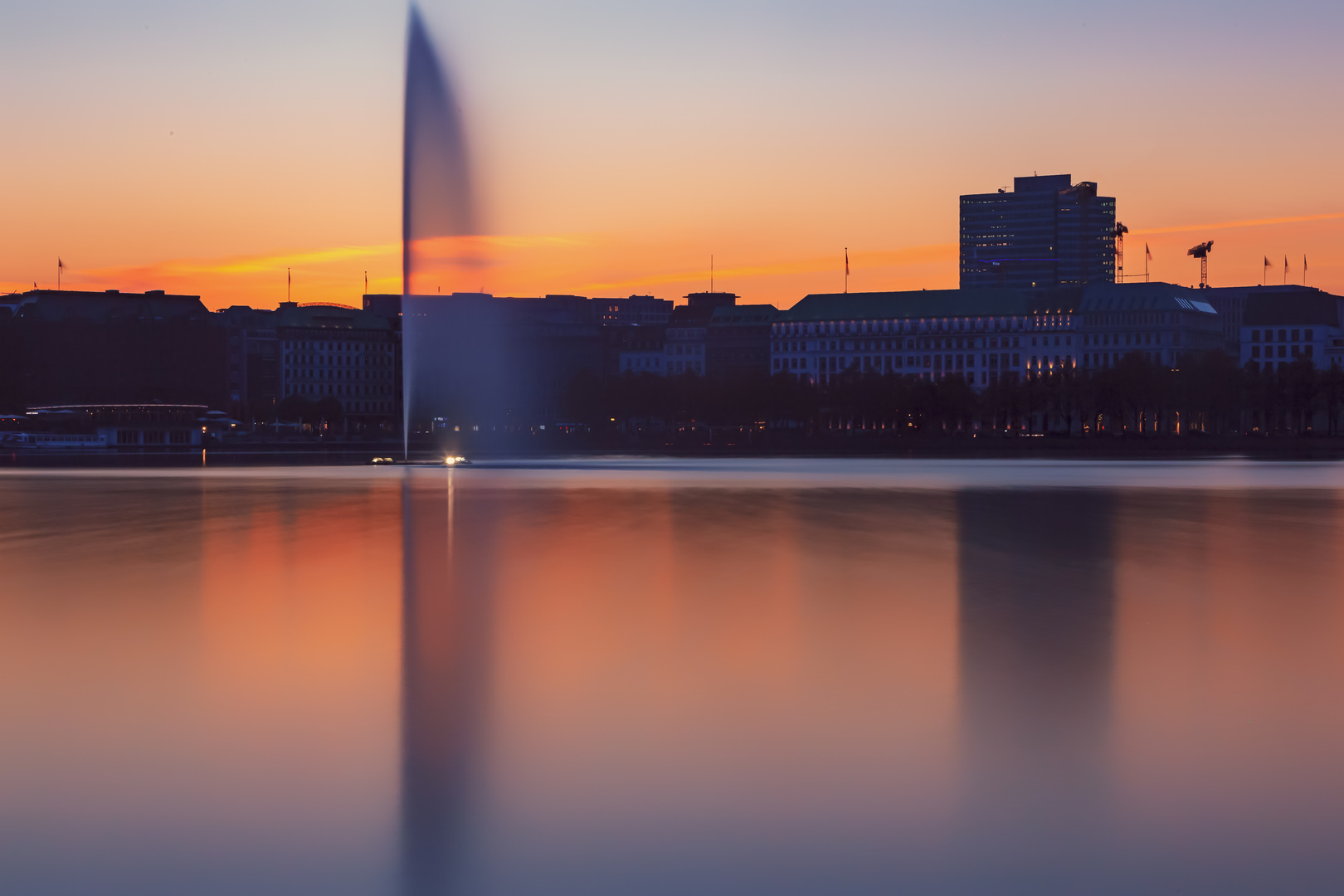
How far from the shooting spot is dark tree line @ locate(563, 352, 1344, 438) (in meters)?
161

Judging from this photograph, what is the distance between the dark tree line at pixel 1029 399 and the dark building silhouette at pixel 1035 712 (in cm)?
12969

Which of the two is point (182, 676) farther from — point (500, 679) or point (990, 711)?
point (990, 711)

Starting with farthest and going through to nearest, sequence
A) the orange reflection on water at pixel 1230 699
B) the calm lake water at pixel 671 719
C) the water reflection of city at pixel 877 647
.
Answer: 1. the orange reflection on water at pixel 1230 699
2. the water reflection of city at pixel 877 647
3. the calm lake water at pixel 671 719

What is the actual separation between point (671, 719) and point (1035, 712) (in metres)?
2.87

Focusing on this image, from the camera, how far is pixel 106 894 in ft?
25.0

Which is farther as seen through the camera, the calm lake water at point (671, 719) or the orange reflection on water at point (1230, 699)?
the orange reflection on water at point (1230, 699)

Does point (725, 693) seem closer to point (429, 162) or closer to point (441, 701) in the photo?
point (441, 701)

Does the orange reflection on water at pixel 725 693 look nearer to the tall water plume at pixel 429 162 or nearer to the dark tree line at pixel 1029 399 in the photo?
the tall water plume at pixel 429 162

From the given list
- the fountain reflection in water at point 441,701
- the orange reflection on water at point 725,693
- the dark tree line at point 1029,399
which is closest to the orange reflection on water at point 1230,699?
the orange reflection on water at point 725,693

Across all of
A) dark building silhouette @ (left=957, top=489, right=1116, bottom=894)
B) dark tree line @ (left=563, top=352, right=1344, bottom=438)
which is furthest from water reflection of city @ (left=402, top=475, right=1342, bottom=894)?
dark tree line @ (left=563, top=352, right=1344, bottom=438)

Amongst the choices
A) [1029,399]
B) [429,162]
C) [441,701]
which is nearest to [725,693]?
[441,701]

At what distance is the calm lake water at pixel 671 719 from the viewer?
8.17 meters

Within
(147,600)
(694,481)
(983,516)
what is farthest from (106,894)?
(694,481)

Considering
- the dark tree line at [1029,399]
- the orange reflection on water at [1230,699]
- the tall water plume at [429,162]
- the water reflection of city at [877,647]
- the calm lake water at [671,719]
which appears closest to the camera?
the calm lake water at [671,719]
